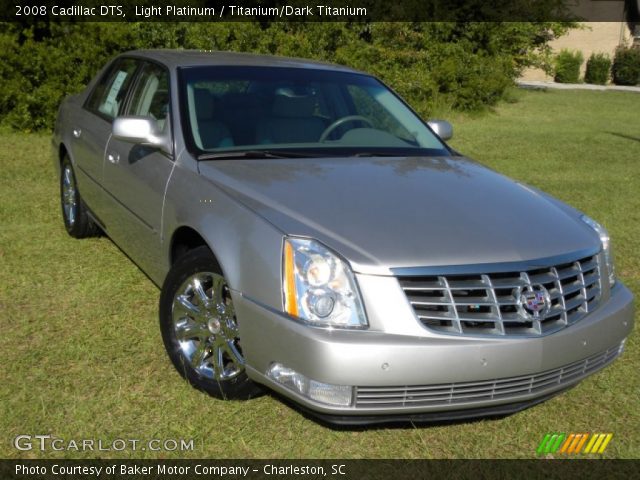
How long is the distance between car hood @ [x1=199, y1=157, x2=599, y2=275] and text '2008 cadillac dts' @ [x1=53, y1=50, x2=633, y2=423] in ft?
0.04

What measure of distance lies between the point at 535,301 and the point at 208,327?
1.47m

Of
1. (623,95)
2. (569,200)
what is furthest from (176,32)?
(623,95)

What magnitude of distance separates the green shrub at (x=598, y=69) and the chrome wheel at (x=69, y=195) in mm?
37573

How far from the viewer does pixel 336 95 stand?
15.8ft


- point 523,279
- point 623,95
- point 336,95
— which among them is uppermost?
point 336,95

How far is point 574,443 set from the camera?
11.5ft

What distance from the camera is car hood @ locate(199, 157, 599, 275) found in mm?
3088

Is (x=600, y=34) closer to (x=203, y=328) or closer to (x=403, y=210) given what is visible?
(x=403, y=210)

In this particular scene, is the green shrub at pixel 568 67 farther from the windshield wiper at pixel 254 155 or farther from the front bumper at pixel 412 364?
the front bumper at pixel 412 364

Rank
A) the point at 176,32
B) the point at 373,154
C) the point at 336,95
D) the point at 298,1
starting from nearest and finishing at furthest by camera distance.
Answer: the point at 373,154
the point at 336,95
the point at 176,32
the point at 298,1

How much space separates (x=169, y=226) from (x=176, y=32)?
10381mm

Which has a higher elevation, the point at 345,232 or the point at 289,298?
the point at 345,232

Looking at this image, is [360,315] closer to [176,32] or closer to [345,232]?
[345,232]

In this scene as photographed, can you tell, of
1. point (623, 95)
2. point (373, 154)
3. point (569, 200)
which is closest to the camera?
point (373, 154)
